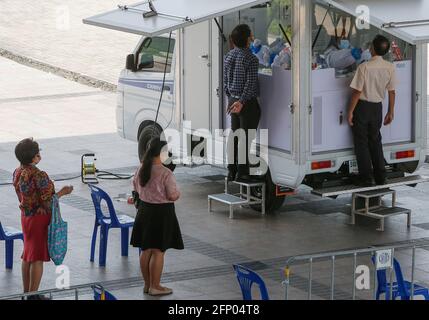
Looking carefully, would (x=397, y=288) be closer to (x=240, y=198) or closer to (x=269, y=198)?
(x=269, y=198)

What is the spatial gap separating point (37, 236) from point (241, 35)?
15.1 feet

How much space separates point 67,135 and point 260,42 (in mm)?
6836

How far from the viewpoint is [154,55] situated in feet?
56.3

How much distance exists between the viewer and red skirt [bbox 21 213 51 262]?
434 inches

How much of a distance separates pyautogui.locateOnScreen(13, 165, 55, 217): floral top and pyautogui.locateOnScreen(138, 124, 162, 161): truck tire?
5177 mm

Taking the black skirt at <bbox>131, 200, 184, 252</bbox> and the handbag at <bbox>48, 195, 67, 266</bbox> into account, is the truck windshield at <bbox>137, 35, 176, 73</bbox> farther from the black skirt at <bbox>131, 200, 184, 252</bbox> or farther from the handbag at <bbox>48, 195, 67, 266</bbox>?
the handbag at <bbox>48, 195, 67, 266</bbox>

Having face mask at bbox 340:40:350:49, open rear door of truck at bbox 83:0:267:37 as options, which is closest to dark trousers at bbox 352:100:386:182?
face mask at bbox 340:40:350:49

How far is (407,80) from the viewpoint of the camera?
1485 centimetres

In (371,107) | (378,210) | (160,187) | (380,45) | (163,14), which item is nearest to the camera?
(160,187)

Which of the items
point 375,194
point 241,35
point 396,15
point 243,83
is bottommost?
point 375,194

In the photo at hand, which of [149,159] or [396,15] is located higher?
[396,15]

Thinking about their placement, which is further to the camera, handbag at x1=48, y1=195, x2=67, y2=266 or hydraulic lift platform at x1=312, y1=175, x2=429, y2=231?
hydraulic lift platform at x1=312, y1=175, x2=429, y2=231

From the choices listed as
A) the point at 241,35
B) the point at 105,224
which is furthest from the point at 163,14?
the point at 105,224
